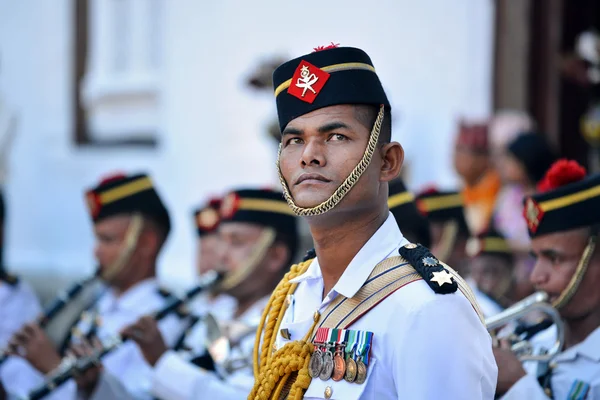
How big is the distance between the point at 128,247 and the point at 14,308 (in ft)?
3.82

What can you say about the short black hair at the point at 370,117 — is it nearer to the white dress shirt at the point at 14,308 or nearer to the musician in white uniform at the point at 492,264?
the musician in white uniform at the point at 492,264

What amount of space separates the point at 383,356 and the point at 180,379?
176 cm

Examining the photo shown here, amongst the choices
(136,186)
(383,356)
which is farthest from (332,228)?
(136,186)

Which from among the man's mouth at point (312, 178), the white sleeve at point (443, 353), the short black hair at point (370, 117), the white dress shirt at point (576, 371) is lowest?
the white dress shirt at point (576, 371)

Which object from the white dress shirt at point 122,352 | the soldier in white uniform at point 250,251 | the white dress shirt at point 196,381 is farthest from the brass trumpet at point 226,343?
the white dress shirt at point 122,352

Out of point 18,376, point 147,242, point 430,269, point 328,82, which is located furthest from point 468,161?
point 430,269

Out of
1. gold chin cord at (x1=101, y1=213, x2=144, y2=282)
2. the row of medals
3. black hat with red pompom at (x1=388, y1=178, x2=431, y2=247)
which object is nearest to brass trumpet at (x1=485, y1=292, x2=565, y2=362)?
black hat with red pompom at (x1=388, y1=178, x2=431, y2=247)

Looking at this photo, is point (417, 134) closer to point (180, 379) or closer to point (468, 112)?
point (468, 112)

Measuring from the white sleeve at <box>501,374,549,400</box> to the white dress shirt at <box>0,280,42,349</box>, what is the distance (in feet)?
12.4

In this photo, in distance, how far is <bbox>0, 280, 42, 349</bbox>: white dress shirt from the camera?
259 inches

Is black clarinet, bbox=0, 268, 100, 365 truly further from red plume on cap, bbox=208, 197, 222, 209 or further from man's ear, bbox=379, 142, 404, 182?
man's ear, bbox=379, 142, 404, 182

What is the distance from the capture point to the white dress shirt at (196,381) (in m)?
4.18

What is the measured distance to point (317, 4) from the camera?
9.31m

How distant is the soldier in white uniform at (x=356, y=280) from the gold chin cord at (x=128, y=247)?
2.95 metres
